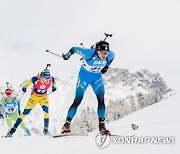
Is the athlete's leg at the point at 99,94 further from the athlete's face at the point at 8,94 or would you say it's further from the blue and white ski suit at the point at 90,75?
the athlete's face at the point at 8,94

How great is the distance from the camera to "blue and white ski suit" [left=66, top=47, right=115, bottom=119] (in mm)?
11047

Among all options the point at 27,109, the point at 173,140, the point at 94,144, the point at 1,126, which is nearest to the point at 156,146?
the point at 173,140

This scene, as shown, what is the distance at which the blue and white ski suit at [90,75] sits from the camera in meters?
11.0

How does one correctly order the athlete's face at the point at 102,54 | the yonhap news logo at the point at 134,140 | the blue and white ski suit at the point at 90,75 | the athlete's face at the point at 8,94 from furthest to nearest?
the athlete's face at the point at 8,94, the blue and white ski suit at the point at 90,75, the athlete's face at the point at 102,54, the yonhap news logo at the point at 134,140

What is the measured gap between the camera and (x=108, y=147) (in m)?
8.00

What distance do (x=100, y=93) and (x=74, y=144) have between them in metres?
2.87

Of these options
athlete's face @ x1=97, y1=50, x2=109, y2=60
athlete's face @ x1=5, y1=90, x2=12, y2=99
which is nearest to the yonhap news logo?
athlete's face @ x1=97, y1=50, x2=109, y2=60

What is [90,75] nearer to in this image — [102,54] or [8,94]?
[102,54]

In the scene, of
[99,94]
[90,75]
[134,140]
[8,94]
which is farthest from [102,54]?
[8,94]

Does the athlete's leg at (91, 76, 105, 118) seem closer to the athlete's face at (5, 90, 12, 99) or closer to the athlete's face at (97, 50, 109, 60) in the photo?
the athlete's face at (97, 50, 109, 60)

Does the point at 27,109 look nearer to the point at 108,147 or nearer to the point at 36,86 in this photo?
the point at 36,86

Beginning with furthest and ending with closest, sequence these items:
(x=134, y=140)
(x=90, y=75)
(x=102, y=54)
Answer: (x=90, y=75)
(x=102, y=54)
(x=134, y=140)

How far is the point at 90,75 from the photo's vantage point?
1131 cm

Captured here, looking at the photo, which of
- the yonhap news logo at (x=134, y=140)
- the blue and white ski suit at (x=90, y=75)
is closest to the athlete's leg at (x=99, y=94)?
the blue and white ski suit at (x=90, y=75)
